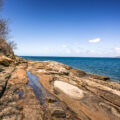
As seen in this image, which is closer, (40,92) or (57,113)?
(57,113)

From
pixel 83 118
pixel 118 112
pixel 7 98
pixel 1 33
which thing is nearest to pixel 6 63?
pixel 1 33

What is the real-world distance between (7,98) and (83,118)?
5934 millimetres

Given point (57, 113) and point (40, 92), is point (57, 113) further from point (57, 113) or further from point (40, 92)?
point (40, 92)

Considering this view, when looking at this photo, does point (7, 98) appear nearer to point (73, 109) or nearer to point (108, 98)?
point (73, 109)

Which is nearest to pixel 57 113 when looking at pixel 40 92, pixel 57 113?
pixel 57 113

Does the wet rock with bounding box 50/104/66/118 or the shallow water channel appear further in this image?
the shallow water channel

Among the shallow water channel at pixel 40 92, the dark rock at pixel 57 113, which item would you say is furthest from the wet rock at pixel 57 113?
the shallow water channel at pixel 40 92

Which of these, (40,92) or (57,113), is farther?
(40,92)

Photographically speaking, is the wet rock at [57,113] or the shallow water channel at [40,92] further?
the shallow water channel at [40,92]

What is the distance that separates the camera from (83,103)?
727 cm

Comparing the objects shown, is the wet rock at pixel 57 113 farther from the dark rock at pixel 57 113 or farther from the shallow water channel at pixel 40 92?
the shallow water channel at pixel 40 92

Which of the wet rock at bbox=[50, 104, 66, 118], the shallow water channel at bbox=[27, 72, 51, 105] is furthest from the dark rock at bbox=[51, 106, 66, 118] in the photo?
the shallow water channel at bbox=[27, 72, 51, 105]

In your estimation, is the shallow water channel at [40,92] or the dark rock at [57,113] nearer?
the dark rock at [57,113]

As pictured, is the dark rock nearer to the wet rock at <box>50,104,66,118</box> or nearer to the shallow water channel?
the wet rock at <box>50,104,66,118</box>
